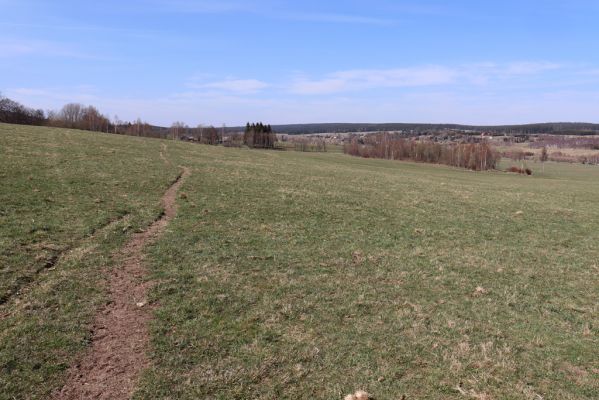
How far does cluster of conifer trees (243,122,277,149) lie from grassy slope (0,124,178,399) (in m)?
115

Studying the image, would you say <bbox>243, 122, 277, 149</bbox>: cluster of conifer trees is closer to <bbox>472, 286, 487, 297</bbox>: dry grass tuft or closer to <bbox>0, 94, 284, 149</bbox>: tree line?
<bbox>0, 94, 284, 149</bbox>: tree line

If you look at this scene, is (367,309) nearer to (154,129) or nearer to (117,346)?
(117,346)

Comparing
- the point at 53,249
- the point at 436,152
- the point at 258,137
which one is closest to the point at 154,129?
the point at 258,137

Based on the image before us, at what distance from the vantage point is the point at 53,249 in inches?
384

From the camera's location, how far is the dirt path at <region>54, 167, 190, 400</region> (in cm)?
519

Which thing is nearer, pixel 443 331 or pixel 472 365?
pixel 472 365

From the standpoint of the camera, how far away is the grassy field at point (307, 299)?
18.3ft

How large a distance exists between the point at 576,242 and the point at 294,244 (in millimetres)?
A: 9501

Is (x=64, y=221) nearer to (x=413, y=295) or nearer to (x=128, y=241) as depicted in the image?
(x=128, y=241)

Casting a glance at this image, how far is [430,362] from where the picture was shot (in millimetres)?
6090

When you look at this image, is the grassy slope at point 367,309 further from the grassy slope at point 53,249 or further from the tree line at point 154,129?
the tree line at point 154,129

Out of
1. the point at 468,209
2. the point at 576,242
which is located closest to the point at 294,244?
the point at 576,242

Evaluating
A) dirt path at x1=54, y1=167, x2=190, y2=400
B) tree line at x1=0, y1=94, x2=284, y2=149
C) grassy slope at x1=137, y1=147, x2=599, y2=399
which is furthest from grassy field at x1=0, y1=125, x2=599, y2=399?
tree line at x1=0, y1=94, x2=284, y2=149

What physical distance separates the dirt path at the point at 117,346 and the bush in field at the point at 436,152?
112530mm
